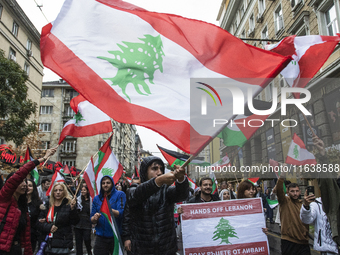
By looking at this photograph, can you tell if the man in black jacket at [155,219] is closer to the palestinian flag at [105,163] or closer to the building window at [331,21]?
the palestinian flag at [105,163]

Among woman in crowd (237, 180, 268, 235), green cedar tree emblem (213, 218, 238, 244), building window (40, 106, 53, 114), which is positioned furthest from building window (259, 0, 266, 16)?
building window (40, 106, 53, 114)

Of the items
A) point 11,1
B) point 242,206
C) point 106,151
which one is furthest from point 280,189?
point 11,1

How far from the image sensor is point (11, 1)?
25828 millimetres

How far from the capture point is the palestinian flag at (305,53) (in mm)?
4684

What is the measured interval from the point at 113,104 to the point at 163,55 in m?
0.85

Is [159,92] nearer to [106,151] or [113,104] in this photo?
[113,104]

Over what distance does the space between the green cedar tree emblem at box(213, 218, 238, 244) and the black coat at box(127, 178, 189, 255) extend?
0.93 m

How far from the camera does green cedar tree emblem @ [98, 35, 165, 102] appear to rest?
3.62 m

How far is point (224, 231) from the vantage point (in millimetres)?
3996

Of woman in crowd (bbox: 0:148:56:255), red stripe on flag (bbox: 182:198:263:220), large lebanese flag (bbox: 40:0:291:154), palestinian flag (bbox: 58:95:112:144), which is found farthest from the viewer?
Answer: palestinian flag (bbox: 58:95:112:144)

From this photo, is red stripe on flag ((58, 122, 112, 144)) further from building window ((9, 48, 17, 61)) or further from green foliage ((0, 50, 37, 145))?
building window ((9, 48, 17, 61))

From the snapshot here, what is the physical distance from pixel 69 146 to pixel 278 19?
4066 centimetres

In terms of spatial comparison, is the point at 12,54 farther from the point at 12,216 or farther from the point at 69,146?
the point at 12,216

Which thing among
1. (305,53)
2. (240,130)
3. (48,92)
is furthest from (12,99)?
(48,92)
